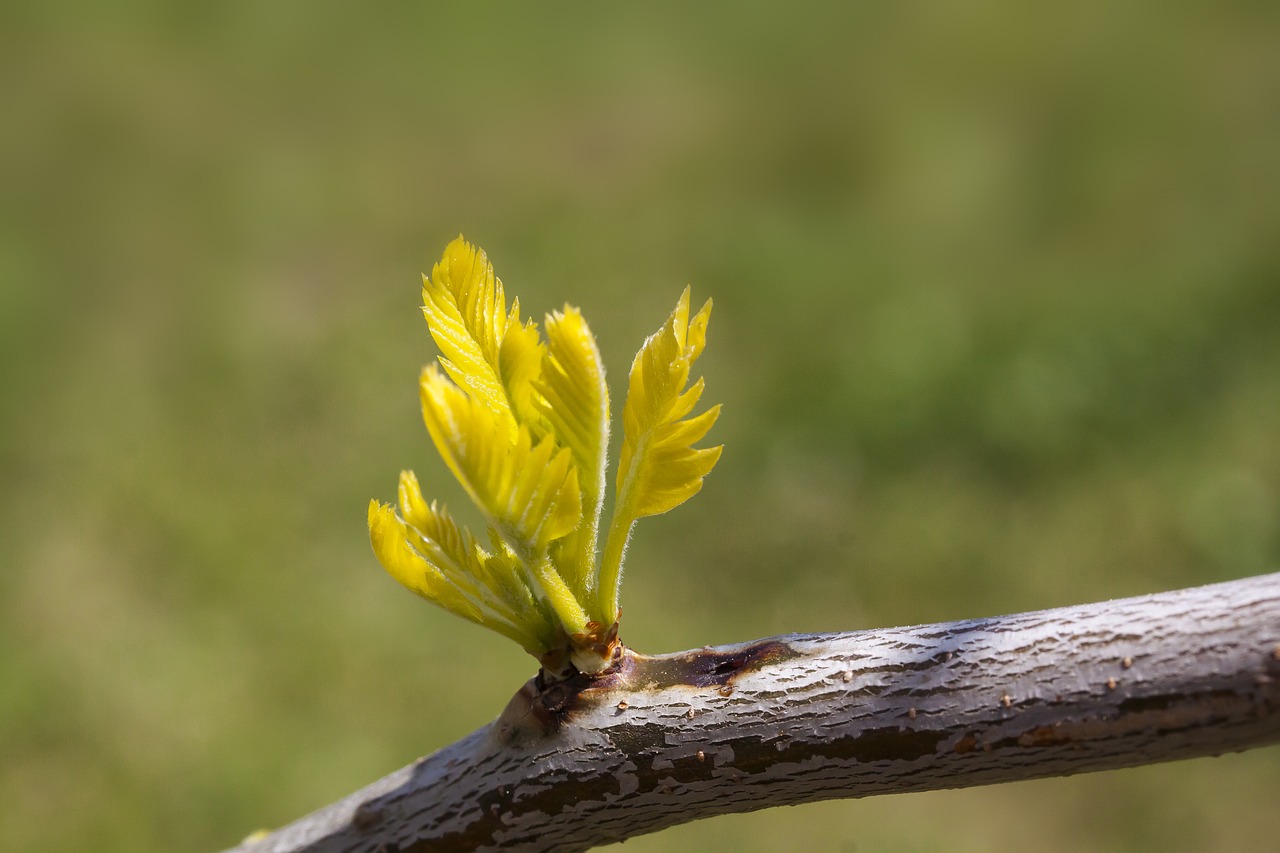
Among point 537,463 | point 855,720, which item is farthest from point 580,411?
point 855,720

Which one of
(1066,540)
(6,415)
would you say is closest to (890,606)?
(1066,540)

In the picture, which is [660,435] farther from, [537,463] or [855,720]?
[855,720]

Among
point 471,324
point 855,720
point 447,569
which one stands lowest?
point 855,720

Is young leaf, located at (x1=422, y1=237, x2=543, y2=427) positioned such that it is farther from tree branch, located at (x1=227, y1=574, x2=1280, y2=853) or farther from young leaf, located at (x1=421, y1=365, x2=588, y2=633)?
tree branch, located at (x1=227, y1=574, x2=1280, y2=853)

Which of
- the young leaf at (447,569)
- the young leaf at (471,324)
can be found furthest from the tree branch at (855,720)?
the young leaf at (471,324)

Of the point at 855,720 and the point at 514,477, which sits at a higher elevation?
the point at 514,477

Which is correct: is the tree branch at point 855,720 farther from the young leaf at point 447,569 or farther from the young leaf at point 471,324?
the young leaf at point 471,324
